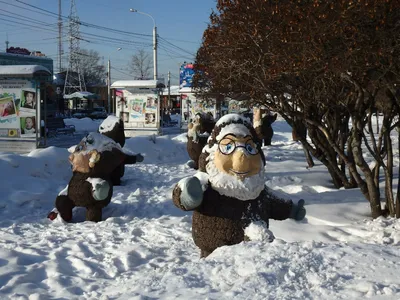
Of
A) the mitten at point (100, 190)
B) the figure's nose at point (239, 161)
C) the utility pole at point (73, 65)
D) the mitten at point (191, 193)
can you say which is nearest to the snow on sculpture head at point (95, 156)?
the mitten at point (100, 190)

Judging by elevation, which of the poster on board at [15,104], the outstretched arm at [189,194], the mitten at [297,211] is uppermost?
the poster on board at [15,104]

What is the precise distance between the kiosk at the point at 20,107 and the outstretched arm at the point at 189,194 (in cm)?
776

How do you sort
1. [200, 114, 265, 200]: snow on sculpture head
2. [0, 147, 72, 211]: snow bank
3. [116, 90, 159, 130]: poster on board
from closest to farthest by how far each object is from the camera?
1. [200, 114, 265, 200]: snow on sculpture head
2. [0, 147, 72, 211]: snow bank
3. [116, 90, 159, 130]: poster on board

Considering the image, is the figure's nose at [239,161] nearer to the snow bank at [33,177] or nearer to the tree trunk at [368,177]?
the tree trunk at [368,177]

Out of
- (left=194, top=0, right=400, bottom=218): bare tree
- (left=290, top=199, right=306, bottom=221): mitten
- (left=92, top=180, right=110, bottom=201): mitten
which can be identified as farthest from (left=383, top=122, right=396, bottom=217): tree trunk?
(left=92, top=180, right=110, bottom=201): mitten

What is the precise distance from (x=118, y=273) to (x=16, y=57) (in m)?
29.0

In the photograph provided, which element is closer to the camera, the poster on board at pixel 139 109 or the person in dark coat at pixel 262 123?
the person in dark coat at pixel 262 123

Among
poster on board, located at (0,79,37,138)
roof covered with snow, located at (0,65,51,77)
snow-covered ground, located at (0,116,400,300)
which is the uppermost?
roof covered with snow, located at (0,65,51,77)

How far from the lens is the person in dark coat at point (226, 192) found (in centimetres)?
405

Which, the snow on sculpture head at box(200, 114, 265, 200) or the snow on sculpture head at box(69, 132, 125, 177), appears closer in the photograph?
the snow on sculpture head at box(200, 114, 265, 200)

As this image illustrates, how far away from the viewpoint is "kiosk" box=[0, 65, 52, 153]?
10664mm

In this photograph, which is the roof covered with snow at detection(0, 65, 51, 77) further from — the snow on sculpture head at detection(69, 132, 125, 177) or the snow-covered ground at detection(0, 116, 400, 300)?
the snow on sculpture head at detection(69, 132, 125, 177)

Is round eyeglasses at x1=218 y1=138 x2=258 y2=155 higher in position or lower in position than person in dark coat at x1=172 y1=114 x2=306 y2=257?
higher

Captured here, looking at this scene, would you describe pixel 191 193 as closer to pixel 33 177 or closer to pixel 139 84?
pixel 33 177
